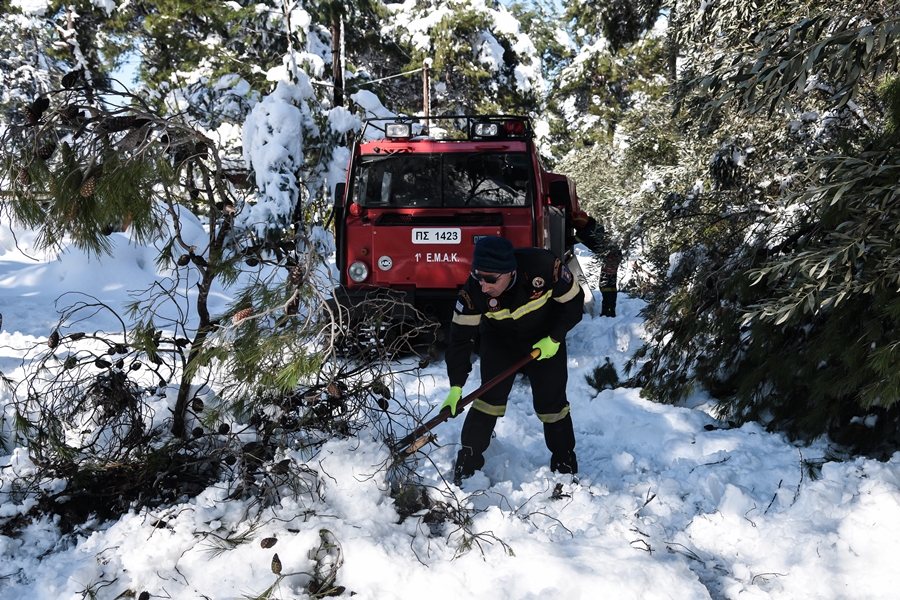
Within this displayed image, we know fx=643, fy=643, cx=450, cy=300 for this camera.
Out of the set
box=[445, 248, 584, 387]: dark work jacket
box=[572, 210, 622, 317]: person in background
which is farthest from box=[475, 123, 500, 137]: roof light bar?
box=[445, 248, 584, 387]: dark work jacket

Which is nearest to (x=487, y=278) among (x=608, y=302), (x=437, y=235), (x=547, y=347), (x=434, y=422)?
(x=547, y=347)

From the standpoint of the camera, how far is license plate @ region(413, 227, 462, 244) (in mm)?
6305

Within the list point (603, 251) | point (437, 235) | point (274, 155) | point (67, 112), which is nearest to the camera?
point (67, 112)

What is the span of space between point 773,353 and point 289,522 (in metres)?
3.37

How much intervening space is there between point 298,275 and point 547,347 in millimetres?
1675

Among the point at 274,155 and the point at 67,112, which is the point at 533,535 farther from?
the point at 274,155

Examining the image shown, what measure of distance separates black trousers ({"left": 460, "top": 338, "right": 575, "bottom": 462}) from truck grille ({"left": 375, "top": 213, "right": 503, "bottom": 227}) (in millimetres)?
2508

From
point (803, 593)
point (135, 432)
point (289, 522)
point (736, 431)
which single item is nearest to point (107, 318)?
point (135, 432)

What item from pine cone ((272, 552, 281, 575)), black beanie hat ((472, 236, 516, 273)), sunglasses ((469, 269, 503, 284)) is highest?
black beanie hat ((472, 236, 516, 273))

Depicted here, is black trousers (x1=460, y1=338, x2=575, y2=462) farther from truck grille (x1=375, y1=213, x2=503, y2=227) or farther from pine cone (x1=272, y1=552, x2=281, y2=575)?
truck grille (x1=375, y1=213, x2=503, y2=227)

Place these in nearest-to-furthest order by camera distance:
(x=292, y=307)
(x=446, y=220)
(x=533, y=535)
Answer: (x=292, y=307) → (x=533, y=535) → (x=446, y=220)

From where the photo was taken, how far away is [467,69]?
20422mm

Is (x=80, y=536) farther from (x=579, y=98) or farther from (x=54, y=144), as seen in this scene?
(x=579, y=98)

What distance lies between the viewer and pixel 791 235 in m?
4.61
